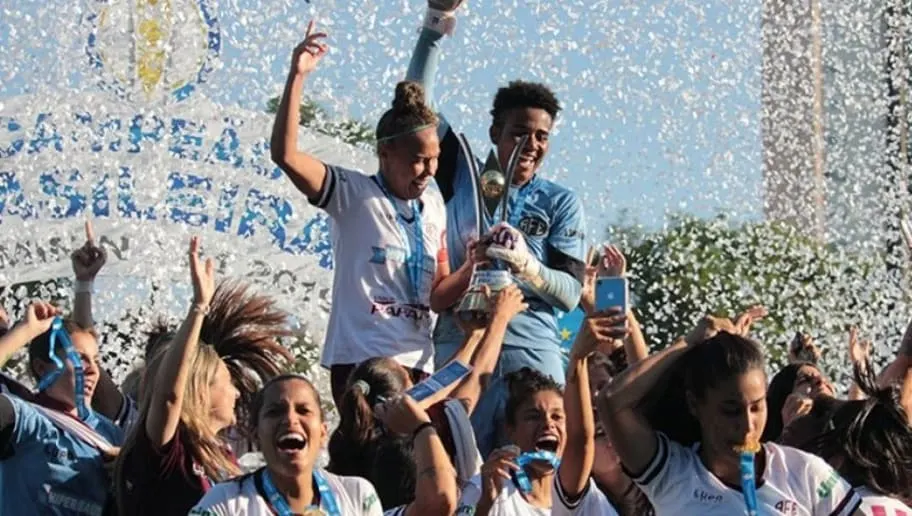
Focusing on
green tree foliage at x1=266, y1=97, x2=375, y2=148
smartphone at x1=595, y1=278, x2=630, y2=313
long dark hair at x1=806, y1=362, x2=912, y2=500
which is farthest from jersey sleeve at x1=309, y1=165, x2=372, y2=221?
green tree foliage at x1=266, y1=97, x2=375, y2=148

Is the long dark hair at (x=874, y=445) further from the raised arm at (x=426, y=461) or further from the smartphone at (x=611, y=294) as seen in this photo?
the raised arm at (x=426, y=461)

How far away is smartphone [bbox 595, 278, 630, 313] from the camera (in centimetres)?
532

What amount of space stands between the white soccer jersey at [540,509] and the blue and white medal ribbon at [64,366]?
122cm

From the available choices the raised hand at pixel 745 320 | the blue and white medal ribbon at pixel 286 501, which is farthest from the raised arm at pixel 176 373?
the raised hand at pixel 745 320

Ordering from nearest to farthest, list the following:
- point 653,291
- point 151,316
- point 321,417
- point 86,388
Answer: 1. point 321,417
2. point 86,388
3. point 151,316
4. point 653,291

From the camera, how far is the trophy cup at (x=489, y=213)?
6105 mm

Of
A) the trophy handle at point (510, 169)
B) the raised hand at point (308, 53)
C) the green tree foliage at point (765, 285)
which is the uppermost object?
the raised hand at point (308, 53)

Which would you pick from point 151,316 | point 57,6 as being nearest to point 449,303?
point 151,316

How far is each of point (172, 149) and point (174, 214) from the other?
0.95ft

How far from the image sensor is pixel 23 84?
9.69m

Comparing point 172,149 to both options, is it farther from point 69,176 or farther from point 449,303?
point 449,303

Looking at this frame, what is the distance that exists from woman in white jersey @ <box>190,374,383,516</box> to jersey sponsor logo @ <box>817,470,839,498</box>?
1011mm

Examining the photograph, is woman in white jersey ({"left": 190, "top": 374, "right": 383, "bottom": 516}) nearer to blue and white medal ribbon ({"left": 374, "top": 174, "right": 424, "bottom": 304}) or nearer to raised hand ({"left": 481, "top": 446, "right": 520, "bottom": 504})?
raised hand ({"left": 481, "top": 446, "right": 520, "bottom": 504})

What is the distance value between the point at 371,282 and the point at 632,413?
1.44m
